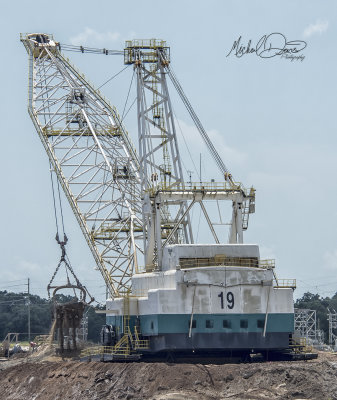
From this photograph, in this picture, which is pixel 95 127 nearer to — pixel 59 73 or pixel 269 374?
pixel 59 73

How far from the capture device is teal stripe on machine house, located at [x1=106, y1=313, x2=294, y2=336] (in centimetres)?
6812

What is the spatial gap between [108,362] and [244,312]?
9.20 m

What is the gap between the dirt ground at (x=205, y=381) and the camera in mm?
60312

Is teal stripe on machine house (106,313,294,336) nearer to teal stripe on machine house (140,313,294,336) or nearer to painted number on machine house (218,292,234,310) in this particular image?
teal stripe on machine house (140,313,294,336)

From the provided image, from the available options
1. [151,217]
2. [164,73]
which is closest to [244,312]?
[151,217]

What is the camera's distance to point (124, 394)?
63.3 m

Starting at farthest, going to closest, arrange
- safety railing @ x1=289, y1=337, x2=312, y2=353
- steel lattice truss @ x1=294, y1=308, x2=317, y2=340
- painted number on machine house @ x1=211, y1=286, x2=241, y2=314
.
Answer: steel lattice truss @ x1=294, y1=308, x2=317, y2=340, safety railing @ x1=289, y1=337, x2=312, y2=353, painted number on machine house @ x1=211, y1=286, x2=241, y2=314

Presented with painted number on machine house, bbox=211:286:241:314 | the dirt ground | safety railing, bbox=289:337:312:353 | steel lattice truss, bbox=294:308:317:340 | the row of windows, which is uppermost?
steel lattice truss, bbox=294:308:317:340

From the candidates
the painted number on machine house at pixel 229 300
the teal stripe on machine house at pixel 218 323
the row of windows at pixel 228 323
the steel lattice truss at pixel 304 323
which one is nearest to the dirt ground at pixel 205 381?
the teal stripe on machine house at pixel 218 323

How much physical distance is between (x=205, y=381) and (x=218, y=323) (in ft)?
25.5

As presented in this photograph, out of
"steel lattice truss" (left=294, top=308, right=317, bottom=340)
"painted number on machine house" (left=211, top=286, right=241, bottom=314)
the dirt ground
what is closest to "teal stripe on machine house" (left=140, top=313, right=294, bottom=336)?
"painted number on machine house" (left=211, top=286, right=241, bottom=314)

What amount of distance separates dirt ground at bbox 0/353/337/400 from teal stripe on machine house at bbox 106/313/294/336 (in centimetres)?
330

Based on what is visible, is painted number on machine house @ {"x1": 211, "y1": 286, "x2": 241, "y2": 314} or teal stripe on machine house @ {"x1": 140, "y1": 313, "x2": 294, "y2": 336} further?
painted number on machine house @ {"x1": 211, "y1": 286, "x2": 241, "y2": 314}

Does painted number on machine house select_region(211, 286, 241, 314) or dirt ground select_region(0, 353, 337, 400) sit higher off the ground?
painted number on machine house select_region(211, 286, 241, 314)
